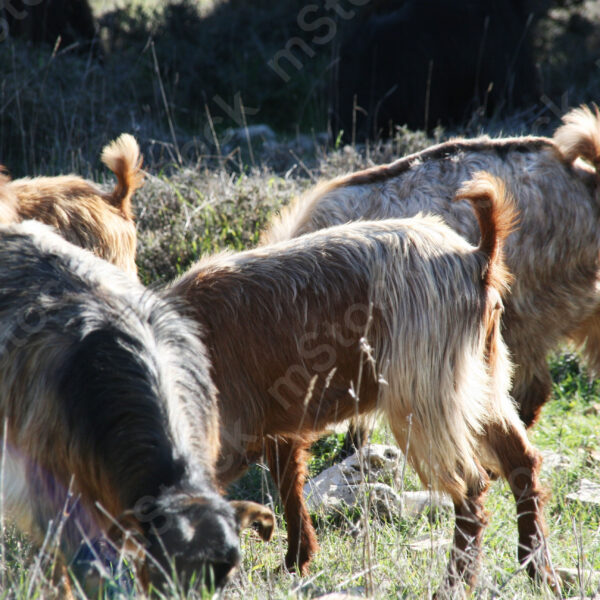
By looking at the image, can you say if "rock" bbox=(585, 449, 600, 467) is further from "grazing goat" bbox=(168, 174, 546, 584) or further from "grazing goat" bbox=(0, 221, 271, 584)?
"grazing goat" bbox=(0, 221, 271, 584)

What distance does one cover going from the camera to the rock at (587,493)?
394 cm

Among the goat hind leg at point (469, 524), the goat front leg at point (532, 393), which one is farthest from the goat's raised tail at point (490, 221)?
the goat front leg at point (532, 393)

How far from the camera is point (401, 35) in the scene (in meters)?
8.12

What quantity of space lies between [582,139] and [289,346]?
6.63 feet

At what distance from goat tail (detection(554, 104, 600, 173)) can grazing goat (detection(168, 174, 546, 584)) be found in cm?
115

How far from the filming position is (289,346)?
319 cm

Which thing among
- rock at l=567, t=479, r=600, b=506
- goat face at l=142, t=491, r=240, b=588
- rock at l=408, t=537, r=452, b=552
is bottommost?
rock at l=567, t=479, r=600, b=506

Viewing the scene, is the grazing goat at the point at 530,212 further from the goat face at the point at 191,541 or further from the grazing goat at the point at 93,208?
the goat face at the point at 191,541

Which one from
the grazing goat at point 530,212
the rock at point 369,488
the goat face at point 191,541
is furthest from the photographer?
the grazing goat at point 530,212

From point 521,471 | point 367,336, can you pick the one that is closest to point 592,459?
point 521,471

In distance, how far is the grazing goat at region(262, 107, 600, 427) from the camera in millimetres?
4188

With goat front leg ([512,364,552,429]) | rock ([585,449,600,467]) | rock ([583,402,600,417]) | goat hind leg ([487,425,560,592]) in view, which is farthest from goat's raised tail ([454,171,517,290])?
rock ([583,402,600,417])

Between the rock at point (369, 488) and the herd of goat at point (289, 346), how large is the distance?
309 mm

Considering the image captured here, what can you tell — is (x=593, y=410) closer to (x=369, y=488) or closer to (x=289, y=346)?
(x=369, y=488)
